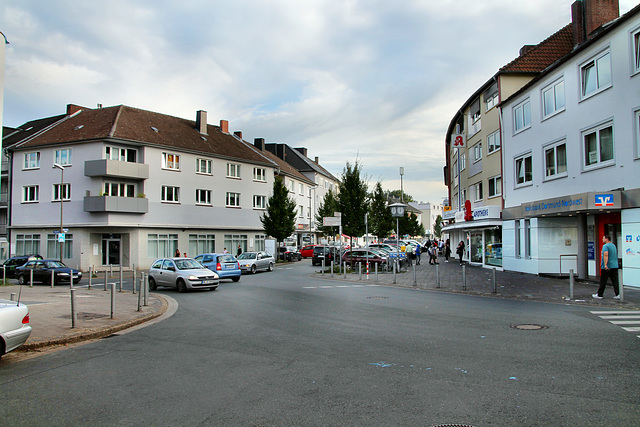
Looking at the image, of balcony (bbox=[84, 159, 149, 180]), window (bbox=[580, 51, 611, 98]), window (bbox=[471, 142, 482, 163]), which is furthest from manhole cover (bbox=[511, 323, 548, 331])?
balcony (bbox=[84, 159, 149, 180])

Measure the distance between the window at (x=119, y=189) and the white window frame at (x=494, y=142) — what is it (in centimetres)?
2764

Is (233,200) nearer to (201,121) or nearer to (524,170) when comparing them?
(201,121)

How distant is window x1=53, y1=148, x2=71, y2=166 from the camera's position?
38812 mm

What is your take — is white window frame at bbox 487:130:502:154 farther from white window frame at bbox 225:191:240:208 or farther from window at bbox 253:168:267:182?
window at bbox 253:168:267:182

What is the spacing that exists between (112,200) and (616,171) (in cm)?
3284

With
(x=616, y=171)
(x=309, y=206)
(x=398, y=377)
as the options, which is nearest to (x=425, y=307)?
(x=398, y=377)

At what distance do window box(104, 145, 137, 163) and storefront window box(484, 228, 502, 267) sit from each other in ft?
92.5

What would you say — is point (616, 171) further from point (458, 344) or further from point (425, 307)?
point (458, 344)

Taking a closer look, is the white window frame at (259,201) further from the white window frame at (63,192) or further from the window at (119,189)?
the white window frame at (63,192)

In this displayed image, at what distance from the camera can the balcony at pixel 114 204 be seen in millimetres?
36312

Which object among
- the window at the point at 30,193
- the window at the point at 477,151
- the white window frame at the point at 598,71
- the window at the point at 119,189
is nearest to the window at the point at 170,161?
the window at the point at 119,189

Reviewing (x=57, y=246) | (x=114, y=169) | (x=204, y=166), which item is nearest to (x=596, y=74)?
(x=114, y=169)

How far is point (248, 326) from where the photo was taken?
10.6m

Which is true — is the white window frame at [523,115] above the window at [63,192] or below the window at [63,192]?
above
